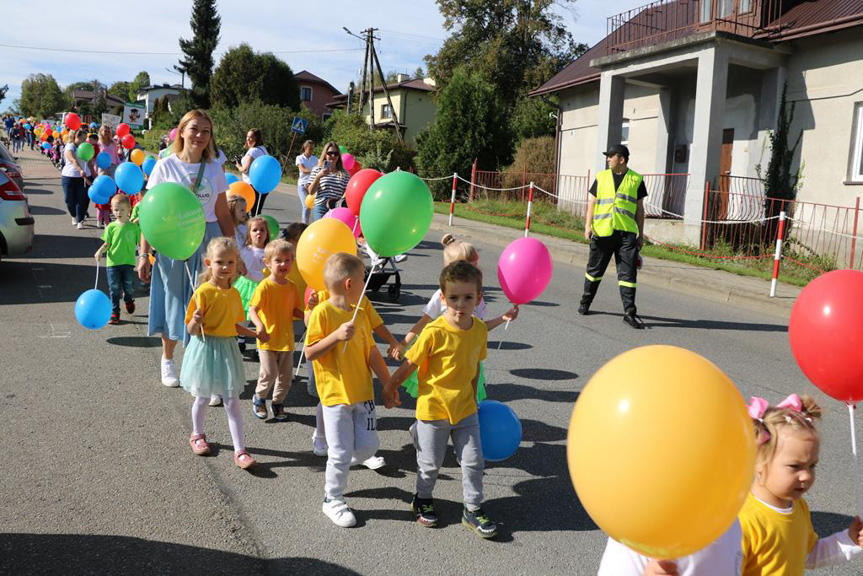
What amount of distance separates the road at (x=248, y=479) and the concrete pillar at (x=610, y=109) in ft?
42.5

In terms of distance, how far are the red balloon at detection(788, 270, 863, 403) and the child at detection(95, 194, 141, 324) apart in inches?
251

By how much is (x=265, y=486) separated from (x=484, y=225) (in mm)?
15215

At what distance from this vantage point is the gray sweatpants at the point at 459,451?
11.3ft

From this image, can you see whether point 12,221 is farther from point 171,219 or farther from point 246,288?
point 171,219

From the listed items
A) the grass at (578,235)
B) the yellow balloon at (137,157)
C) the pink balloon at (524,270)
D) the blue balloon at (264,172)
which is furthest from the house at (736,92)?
the pink balloon at (524,270)

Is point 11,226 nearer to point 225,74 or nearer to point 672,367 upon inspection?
point 672,367

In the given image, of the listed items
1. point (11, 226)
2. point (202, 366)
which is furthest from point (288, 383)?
point (11, 226)

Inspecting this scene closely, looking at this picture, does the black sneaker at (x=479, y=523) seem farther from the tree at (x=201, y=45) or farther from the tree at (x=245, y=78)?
the tree at (x=201, y=45)

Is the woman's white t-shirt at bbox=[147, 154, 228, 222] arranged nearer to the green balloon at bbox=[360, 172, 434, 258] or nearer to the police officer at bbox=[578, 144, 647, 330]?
the green balloon at bbox=[360, 172, 434, 258]

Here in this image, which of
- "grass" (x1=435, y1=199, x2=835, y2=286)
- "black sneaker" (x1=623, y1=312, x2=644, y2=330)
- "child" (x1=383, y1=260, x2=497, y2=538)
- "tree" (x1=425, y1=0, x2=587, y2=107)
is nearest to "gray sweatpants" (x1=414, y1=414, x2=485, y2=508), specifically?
"child" (x1=383, y1=260, x2=497, y2=538)

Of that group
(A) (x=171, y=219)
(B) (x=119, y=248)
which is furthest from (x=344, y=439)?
(B) (x=119, y=248)

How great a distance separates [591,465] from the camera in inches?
71.3

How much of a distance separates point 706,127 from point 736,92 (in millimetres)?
2498

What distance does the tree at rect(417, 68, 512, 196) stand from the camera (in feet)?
87.6
